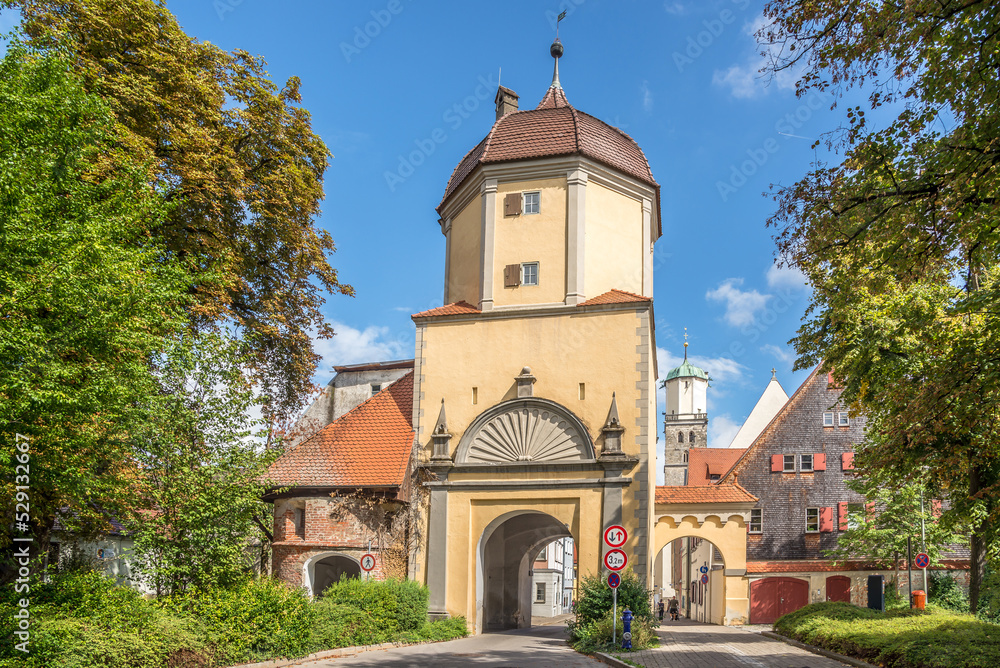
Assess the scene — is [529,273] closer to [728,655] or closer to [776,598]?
[728,655]

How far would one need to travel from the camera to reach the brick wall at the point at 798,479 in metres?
38.9

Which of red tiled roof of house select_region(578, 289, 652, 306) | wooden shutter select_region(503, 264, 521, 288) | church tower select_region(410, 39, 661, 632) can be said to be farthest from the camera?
wooden shutter select_region(503, 264, 521, 288)

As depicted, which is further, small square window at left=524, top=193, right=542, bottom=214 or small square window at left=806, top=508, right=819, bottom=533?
small square window at left=806, top=508, right=819, bottom=533

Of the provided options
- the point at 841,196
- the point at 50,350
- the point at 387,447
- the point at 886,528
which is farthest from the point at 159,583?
the point at 886,528

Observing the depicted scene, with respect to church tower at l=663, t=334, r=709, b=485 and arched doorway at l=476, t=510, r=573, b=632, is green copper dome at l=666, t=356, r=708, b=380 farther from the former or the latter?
arched doorway at l=476, t=510, r=573, b=632

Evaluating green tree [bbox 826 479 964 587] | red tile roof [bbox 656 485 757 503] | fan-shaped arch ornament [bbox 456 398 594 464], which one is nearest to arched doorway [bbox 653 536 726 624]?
red tile roof [bbox 656 485 757 503]

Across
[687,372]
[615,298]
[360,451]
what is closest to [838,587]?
[615,298]

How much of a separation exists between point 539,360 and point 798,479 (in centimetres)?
2083

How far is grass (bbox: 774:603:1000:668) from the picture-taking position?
529 inches

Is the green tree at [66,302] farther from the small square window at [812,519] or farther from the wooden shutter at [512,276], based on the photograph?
the small square window at [812,519]

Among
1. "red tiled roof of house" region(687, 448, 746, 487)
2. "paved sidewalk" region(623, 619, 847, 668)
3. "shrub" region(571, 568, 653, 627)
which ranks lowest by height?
"paved sidewalk" region(623, 619, 847, 668)

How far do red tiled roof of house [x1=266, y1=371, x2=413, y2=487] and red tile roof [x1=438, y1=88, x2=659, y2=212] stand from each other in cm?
786

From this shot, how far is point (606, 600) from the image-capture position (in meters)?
20.6

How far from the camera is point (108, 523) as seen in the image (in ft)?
53.2
